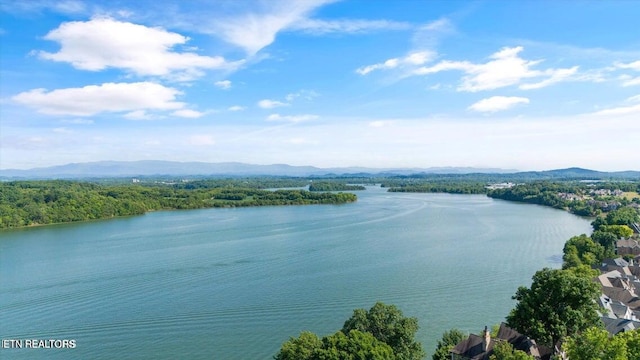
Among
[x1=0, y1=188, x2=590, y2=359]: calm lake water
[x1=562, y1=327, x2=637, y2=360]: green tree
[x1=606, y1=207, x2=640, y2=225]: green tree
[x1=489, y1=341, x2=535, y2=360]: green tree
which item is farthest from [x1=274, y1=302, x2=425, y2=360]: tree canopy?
[x1=606, y1=207, x2=640, y2=225]: green tree

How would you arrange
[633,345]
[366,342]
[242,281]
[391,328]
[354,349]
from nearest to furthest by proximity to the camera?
[633,345] → [354,349] → [366,342] → [391,328] → [242,281]

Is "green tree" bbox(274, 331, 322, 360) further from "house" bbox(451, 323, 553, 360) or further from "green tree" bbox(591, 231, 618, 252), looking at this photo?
"green tree" bbox(591, 231, 618, 252)

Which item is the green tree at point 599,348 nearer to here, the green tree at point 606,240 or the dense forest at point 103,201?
the green tree at point 606,240

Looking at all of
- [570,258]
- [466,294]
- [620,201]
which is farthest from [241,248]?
[620,201]

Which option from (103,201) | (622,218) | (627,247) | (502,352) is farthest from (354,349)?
(103,201)

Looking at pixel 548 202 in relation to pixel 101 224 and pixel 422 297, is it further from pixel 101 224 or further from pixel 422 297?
pixel 101 224
